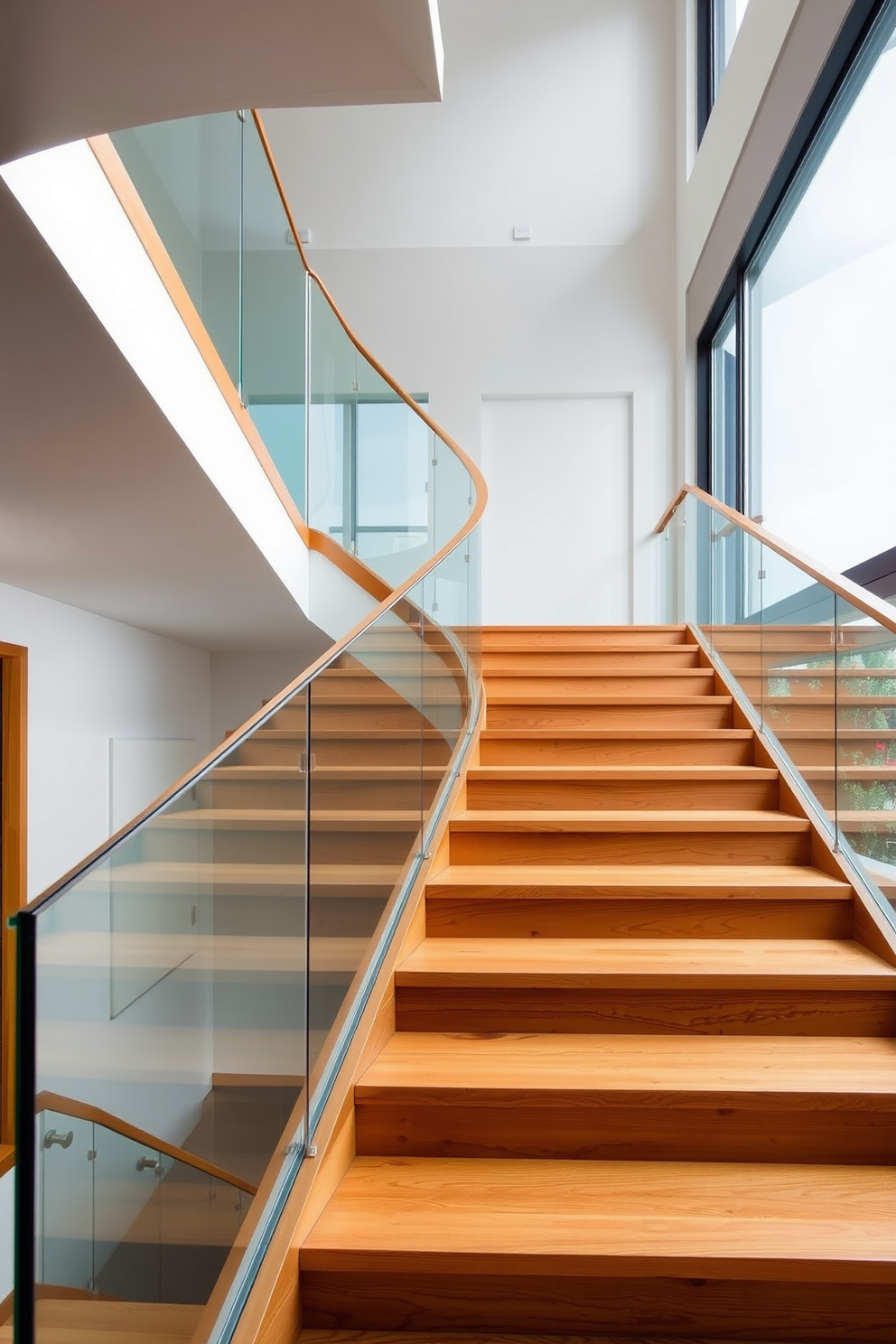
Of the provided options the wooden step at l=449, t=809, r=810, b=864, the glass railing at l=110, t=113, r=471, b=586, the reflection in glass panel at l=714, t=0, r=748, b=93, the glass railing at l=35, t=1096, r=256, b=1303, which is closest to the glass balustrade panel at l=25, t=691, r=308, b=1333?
the glass railing at l=35, t=1096, r=256, b=1303

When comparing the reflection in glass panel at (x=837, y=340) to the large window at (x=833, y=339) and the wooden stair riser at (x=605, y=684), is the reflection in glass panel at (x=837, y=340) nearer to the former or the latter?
the large window at (x=833, y=339)

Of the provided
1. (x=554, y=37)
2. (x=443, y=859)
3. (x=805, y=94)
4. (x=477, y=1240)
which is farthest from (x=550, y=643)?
(x=554, y=37)

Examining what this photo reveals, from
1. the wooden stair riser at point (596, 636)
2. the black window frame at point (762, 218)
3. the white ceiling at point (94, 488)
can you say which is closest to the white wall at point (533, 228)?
the black window frame at point (762, 218)

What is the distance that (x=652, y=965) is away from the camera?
245 cm

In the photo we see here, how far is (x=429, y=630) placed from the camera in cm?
321

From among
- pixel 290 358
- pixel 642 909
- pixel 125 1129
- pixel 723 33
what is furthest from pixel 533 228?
pixel 125 1129

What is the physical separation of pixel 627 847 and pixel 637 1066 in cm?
102

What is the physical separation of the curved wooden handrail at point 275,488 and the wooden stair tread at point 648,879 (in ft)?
2.82

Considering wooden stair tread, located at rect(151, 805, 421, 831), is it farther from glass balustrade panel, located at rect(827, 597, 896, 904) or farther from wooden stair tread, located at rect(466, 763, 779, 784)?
glass balustrade panel, located at rect(827, 597, 896, 904)

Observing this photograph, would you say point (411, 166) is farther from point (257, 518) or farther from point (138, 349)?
point (138, 349)

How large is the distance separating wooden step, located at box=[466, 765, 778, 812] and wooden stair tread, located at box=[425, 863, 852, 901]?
1.41 feet

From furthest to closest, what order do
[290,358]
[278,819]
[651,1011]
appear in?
[290,358]
[651,1011]
[278,819]

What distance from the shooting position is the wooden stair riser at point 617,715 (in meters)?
4.24

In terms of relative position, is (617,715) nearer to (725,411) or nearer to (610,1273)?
(610,1273)
